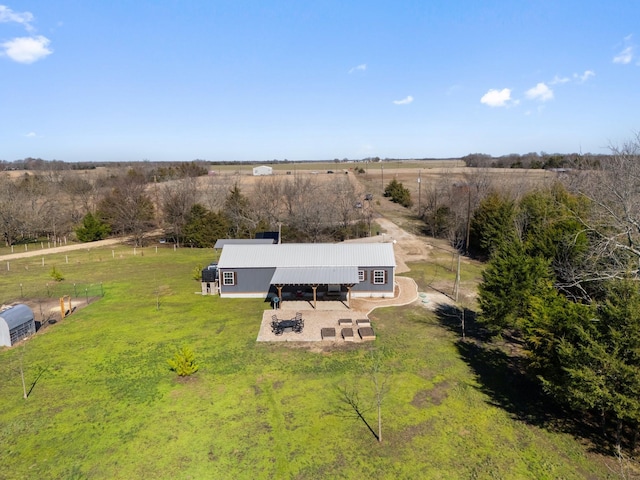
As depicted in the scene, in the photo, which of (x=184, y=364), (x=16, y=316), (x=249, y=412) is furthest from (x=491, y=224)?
(x=16, y=316)

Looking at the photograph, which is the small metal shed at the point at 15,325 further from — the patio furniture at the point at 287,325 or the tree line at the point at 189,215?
the tree line at the point at 189,215

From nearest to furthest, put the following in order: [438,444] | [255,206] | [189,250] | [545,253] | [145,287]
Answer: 1. [438,444]
2. [545,253]
3. [145,287]
4. [189,250]
5. [255,206]

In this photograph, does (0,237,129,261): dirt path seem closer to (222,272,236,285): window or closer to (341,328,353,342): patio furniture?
(222,272,236,285): window

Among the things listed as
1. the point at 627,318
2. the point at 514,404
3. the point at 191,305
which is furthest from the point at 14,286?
the point at 627,318

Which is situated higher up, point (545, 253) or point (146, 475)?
point (545, 253)

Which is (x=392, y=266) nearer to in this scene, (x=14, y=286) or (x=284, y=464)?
(x=284, y=464)

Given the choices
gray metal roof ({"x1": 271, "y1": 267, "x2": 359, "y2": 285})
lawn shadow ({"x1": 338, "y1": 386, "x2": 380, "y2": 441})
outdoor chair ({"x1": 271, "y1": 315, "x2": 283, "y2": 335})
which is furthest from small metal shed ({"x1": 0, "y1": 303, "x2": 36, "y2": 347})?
lawn shadow ({"x1": 338, "y1": 386, "x2": 380, "y2": 441})

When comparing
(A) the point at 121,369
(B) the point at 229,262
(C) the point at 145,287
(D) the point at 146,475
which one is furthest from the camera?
(C) the point at 145,287
